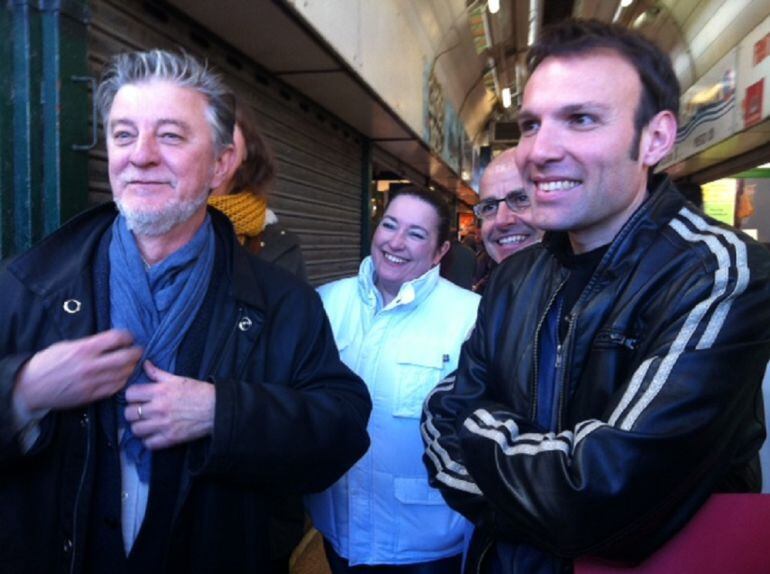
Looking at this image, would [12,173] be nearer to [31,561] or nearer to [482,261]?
[31,561]

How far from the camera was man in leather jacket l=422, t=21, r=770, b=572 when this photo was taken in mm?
1073

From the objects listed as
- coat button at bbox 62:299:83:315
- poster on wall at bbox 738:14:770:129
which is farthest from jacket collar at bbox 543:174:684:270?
poster on wall at bbox 738:14:770:129

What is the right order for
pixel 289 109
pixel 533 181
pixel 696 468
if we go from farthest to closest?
pixel 289 109, pixel 533 181, pixel 696 468

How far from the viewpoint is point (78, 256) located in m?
1.48

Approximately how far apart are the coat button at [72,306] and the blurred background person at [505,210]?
172 cm

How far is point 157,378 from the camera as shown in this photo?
1.34 meters

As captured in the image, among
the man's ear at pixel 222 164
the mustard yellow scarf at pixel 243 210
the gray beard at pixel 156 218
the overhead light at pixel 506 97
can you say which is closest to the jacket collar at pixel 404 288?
the mustard yellow scarf at pixel 243 210

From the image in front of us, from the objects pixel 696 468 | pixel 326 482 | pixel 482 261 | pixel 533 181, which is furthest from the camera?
pixel 482 261

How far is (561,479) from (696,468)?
0.25 metres

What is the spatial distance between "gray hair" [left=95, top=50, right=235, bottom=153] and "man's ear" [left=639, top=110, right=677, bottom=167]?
1078mm

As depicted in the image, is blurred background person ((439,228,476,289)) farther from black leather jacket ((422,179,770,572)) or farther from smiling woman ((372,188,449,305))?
black leather jacket ((422,179,770,572))

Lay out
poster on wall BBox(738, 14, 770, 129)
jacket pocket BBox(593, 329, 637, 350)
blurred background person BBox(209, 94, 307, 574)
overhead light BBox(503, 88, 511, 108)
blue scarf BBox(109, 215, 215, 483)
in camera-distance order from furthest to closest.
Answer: overhead light BBox(503, 88, 511, 108), poster on wall BBox(738, 14, 770, 129), blurred background person BBox(209, 94, 307, 574), blue scarf BBox(109, 215, 215, 483), jacket pocket BBox(593, 329, 637, 350)

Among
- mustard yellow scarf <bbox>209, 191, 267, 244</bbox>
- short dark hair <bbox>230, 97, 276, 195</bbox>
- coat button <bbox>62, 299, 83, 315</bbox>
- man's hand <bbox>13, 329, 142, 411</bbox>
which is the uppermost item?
short dark hair <bbox>230, 97, 276, 195</bbox>

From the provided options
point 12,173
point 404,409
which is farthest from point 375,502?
point 12,173
